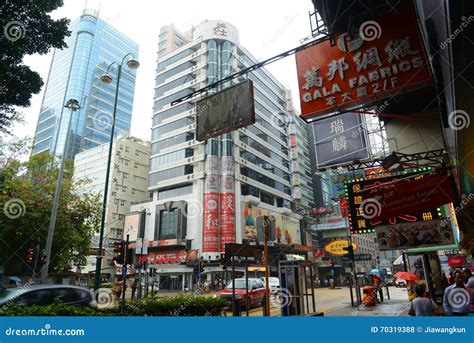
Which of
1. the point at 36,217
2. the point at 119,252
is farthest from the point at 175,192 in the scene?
the point at 119,252

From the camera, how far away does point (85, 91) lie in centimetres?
10212

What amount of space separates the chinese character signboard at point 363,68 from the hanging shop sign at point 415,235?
4.94m

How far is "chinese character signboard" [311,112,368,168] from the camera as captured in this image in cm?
1323

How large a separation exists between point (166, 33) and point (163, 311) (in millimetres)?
63792

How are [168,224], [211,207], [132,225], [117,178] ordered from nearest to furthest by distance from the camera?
[211,207] < [168,224] < [132,225] < [117,178]

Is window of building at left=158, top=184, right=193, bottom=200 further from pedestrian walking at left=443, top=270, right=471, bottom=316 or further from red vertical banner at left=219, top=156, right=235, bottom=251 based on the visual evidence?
pedestrian walking at left=443, top=270, right=471, bottom=316

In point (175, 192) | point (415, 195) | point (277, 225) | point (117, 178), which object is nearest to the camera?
point (415, 195)

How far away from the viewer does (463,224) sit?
1200cm

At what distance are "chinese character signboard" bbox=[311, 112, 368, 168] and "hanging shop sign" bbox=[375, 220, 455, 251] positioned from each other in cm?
365

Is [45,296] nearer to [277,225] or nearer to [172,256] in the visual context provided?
[172,256]

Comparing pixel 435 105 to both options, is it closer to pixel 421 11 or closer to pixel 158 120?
pixel 421 11

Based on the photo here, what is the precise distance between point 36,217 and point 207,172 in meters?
25.8

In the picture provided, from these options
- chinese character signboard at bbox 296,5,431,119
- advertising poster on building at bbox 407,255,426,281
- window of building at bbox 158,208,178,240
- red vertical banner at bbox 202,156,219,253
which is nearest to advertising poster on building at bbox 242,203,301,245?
red vertical banner at bbox 202,156,219,253

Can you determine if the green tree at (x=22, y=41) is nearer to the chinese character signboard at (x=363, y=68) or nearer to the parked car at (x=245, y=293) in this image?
the chinese character signboard at (x=363, y=68)
